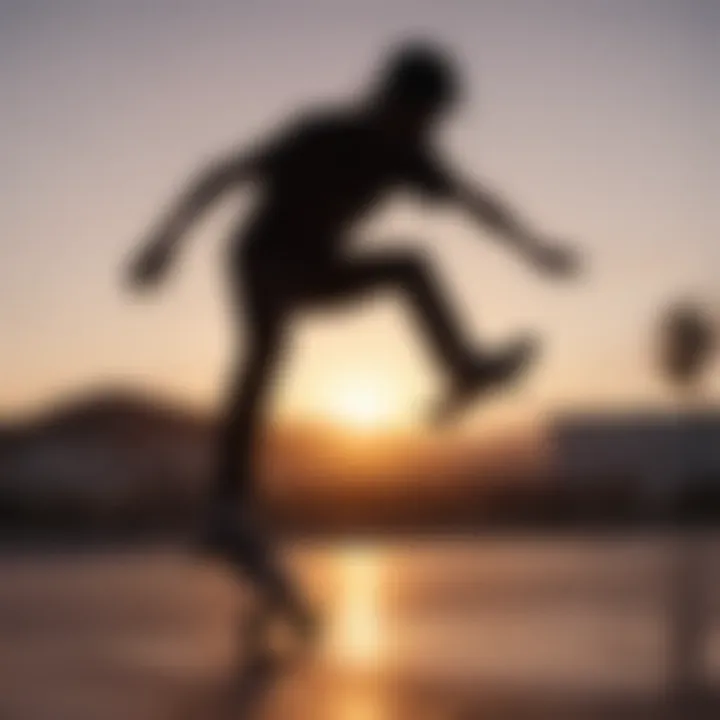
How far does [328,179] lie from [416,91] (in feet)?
0.65

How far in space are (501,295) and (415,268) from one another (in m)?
0.32

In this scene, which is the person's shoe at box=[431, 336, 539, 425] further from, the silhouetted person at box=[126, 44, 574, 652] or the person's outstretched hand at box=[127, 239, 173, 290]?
the person's outstretched hand at box=[127, 239, 173, 290]

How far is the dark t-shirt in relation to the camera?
5.80ft

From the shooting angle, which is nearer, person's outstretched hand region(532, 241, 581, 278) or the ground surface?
the ground surface

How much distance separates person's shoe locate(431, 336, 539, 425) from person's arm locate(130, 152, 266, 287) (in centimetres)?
44

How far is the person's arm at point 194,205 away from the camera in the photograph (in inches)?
69.4

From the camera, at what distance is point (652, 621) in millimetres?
1951

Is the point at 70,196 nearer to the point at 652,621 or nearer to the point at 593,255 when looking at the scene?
the point at 593,255

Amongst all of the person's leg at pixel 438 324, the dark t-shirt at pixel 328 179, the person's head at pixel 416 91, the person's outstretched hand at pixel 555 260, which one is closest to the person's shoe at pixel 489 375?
the person's leg at pixel 438 324

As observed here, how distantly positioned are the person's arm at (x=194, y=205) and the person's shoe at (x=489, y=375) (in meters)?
0.44

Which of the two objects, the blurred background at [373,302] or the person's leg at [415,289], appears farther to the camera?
the blurred background at [373,302]

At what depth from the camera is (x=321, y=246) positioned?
1768 mm

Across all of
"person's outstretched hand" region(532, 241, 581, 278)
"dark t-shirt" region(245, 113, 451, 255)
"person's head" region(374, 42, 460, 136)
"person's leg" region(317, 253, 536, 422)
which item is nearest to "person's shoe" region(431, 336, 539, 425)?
"person's leg" region(317, 253, 536, 422)

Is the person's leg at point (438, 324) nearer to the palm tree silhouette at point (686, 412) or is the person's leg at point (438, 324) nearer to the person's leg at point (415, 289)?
the person's leg at point (415, 289)
